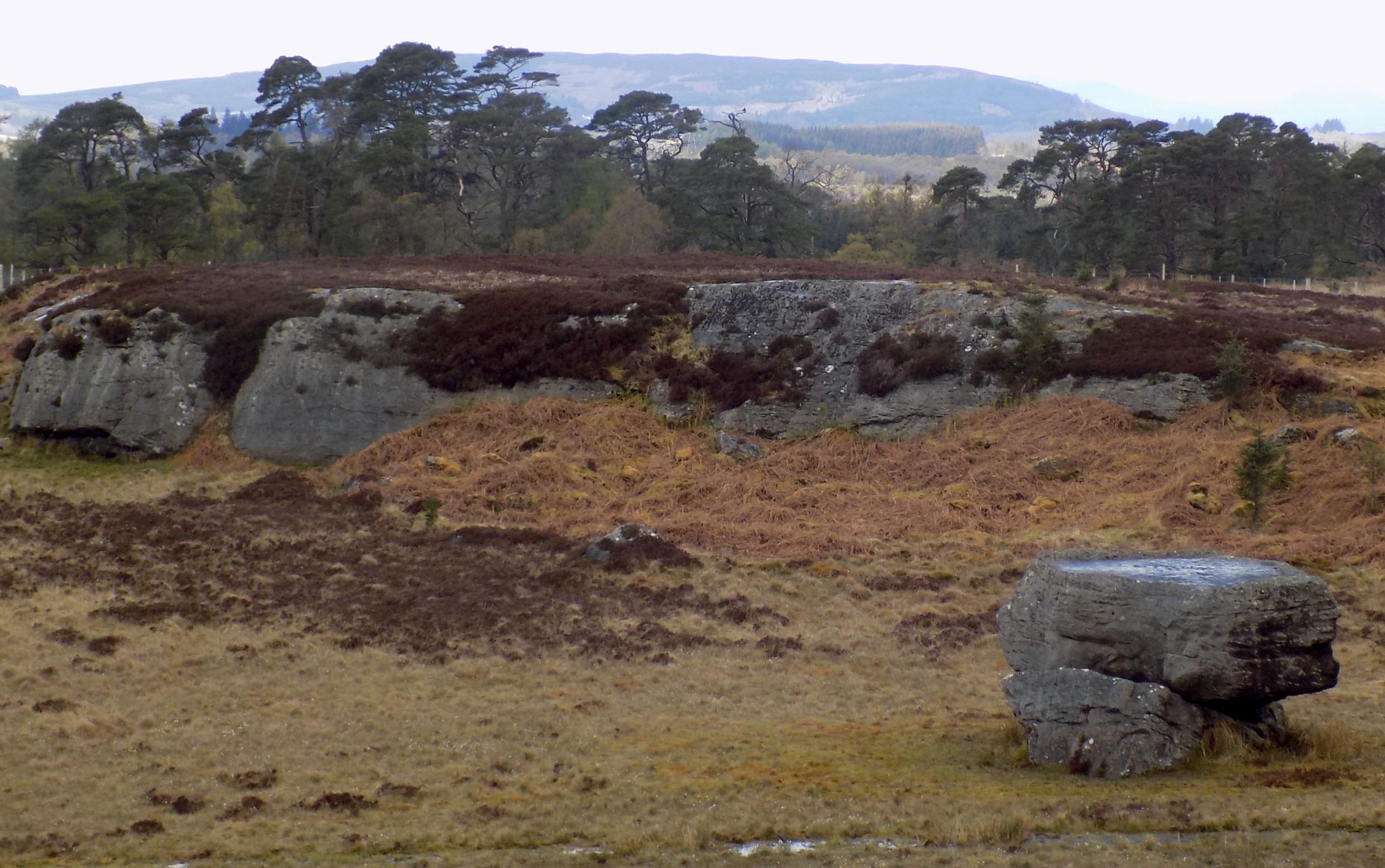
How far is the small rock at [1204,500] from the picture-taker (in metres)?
20.5

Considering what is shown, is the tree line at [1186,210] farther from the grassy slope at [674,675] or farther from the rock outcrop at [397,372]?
the grassy slope at [674,675]

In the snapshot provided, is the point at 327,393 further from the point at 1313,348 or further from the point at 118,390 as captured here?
the point at 1313,348

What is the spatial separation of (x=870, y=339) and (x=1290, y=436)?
9.17 metres

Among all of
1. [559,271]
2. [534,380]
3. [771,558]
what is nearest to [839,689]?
[771,558]

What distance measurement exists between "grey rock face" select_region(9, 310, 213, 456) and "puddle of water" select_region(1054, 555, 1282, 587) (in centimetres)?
2183

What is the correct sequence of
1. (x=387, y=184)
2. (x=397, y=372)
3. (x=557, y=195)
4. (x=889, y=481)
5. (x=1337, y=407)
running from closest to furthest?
1. (x=1337, y=407)
2. (x=889, y=481)
3. (x=397, y=372)
4. (x=387, y=184)
5. (x=557, y=195)

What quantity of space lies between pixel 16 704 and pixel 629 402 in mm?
15971

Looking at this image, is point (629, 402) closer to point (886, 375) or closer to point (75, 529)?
point (886, 375)

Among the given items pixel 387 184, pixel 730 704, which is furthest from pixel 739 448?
pixel 387 184

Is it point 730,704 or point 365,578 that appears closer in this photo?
point 730,704

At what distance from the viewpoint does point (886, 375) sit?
87.5 ft

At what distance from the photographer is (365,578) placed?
1900 cm

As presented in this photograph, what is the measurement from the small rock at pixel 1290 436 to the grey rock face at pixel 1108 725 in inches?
503

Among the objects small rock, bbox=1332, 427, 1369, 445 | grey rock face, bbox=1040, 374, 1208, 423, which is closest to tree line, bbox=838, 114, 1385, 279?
grey rock face, bbox=1040, 374, 1208, 423
